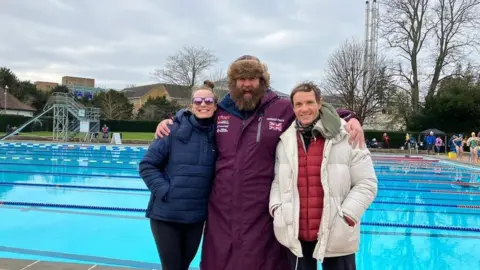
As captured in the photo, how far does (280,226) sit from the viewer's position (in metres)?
2.42

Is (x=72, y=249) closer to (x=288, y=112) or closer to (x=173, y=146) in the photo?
(x=173, y=146)

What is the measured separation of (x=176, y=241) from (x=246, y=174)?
697mm

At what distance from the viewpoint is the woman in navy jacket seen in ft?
8.48

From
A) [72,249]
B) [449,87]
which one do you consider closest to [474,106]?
[449,87]

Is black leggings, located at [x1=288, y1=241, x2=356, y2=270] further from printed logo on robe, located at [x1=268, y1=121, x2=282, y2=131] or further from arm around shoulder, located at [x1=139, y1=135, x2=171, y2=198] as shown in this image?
arm around shoulder, located at [x1=139, y1=135, x2=171, y2=198]

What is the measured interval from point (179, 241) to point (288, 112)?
1.13 meters

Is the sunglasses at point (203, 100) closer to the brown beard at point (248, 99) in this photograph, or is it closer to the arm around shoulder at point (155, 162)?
the brown beard at point (248, 99)

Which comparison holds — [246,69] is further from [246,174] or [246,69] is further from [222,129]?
[246,174]

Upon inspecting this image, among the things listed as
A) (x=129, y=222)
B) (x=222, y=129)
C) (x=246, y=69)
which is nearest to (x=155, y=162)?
(x=222, y=129)

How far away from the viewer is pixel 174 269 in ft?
9.02

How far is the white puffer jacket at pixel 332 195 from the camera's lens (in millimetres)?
2391

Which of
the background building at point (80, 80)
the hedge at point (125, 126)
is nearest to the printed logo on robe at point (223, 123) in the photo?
the hedge at point (125, 126)

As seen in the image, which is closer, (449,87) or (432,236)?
(432,236)

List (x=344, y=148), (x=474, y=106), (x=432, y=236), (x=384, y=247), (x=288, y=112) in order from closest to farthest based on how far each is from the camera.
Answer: (x=344, y=148)
(x=288, y=112)
(x=384, y=247)
(x=432, y=236)
(x=474, y=106)
